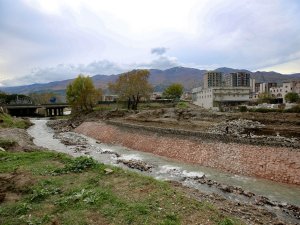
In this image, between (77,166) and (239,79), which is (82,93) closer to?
(77,166)

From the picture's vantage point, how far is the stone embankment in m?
21.9

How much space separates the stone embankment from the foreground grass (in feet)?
35.8

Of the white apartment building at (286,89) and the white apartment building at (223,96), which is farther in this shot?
the white apartment building at (286,89)

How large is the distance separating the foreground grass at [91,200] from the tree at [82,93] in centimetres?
6346

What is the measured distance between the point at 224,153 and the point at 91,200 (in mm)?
17102

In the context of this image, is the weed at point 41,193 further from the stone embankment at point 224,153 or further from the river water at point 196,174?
the stone embankment at point 224,153

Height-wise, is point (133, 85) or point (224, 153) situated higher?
point (133, 85)

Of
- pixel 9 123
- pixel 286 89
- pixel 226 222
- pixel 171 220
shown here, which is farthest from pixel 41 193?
pixel 286 89

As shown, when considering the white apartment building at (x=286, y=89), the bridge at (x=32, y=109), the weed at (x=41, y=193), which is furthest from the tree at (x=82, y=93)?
the white apartment building at (x=286, y=89)

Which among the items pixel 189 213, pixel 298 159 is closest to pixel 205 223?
pixel 189 213

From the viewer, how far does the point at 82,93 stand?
80.8 m

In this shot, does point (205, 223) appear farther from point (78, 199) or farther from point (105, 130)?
point (105, 130)

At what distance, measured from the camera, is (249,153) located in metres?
25.0

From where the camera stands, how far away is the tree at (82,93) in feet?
264
